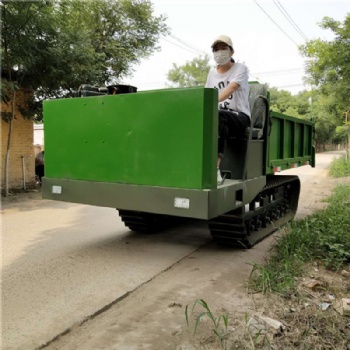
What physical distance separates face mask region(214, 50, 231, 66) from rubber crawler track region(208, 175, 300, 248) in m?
1.76

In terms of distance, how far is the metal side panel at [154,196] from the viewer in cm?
356

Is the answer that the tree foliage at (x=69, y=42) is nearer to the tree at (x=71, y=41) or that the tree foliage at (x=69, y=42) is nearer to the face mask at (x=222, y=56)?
the tree at (x=71, y=41)

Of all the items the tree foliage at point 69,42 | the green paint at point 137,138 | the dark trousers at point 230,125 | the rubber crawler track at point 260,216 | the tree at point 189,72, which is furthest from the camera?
the tree at point 189,72

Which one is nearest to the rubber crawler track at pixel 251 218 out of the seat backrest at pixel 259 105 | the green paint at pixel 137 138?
the seat backrest at pixel 259 105

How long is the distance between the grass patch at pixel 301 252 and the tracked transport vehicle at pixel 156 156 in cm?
61

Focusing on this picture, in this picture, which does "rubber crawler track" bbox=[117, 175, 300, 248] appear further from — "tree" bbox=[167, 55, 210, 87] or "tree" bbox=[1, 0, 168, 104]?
"tree" bbox=[167, 55, 210, 87]

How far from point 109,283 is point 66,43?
24.3ft

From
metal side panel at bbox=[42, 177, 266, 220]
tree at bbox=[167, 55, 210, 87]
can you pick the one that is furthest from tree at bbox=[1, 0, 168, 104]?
tree at bbox=[167, 55, 210, 87]

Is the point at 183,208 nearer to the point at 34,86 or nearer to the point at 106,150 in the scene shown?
the point at 106,150

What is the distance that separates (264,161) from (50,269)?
2863 mm

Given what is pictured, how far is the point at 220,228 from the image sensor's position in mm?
5039

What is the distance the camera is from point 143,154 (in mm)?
3867

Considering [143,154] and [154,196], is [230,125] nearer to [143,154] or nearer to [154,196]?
[143,154]

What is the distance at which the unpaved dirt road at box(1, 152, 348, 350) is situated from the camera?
289cm
